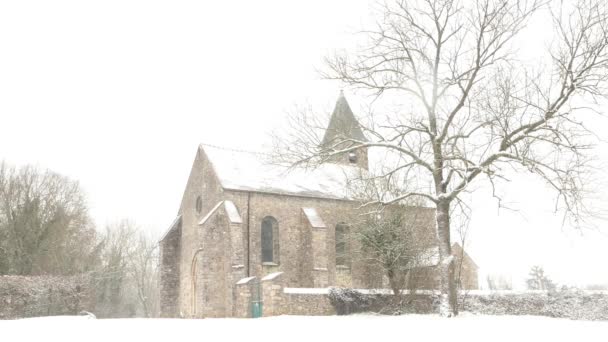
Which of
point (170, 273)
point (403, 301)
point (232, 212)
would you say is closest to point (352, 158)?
point (232, 212)

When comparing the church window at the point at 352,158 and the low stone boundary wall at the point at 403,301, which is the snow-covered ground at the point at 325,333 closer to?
the low stone boundary wall at the point at 403,301

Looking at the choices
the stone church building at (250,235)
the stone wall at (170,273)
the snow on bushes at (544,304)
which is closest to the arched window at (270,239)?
the stone church building at (250,235)

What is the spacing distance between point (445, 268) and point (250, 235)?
12245mm

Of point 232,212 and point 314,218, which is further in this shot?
point 314,218

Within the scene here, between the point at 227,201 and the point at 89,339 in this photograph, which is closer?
the point at 89,339

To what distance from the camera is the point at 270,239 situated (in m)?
28.3

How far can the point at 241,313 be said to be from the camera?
75.8ft

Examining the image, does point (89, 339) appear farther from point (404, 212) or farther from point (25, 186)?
point (25, 186)

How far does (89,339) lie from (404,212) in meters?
14.9

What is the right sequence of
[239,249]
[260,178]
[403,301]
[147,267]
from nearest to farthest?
[403,301]
[239,249]
[260,178]
[147,267]

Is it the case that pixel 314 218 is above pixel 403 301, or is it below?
above

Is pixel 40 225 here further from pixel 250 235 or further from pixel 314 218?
pixel 314 218

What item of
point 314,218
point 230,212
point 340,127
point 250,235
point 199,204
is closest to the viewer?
point 340,127

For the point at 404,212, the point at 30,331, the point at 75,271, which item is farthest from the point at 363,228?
the point at 75,271
